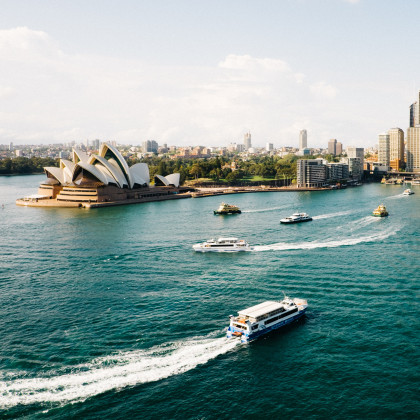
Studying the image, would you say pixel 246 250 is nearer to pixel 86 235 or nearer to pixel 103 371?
pixel 86 235

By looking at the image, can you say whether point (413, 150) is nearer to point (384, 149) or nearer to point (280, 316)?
point (384, 149)

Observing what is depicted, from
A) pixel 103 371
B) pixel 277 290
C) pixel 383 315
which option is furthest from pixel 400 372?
pixel 103 371

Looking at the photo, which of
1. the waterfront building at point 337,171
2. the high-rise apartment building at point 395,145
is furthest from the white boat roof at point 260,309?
the high-rise apartment building at point 395,145

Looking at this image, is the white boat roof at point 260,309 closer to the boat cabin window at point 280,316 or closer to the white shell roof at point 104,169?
the boat cabin window at point 280,316

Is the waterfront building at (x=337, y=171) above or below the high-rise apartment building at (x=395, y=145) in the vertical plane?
below

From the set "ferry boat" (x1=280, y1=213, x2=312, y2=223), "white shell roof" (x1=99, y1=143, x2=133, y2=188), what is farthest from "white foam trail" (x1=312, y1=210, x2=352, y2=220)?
"white shell roof" (x1=99, y1=143, x2=133, y2=188)

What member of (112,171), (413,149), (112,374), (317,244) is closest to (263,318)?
(112,374)

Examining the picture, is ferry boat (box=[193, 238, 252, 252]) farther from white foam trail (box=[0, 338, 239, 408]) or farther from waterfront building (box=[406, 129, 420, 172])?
waterfront building (box=[406, 129, 420, 172])
